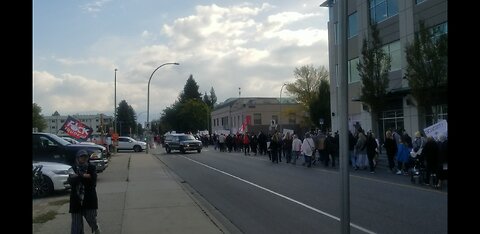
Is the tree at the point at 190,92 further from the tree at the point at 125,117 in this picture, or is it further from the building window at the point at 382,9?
the building window at the point at 382,9

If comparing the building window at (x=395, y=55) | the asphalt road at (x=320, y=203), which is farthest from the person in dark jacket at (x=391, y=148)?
the building window at (x=395, y=55)

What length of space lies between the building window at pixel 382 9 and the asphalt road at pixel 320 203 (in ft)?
62.7

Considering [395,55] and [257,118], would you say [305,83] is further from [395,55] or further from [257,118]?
[395,55]

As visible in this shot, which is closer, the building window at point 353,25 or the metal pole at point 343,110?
the metal pole at point 343,110

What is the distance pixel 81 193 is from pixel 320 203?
630 centimetres

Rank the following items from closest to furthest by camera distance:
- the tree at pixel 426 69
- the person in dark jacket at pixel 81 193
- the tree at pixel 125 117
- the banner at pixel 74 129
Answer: the person in dark jacket at pixel 81 193, the tree at pixel 426 69, the banner at pixel 74 129, the tree at pixel 125 117

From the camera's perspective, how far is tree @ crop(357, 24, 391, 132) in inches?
1251

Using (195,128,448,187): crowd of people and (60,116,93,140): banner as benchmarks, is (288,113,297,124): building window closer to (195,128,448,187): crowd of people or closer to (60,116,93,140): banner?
(195,128,448,187): crowd of people

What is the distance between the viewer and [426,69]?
25172 millimetres

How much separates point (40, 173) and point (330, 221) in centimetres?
829

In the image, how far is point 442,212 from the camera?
402 inches

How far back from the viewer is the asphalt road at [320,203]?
9086 mm

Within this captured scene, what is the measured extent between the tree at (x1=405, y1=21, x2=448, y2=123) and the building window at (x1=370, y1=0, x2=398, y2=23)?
866cm

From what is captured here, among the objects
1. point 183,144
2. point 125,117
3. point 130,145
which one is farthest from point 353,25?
point 125,117
